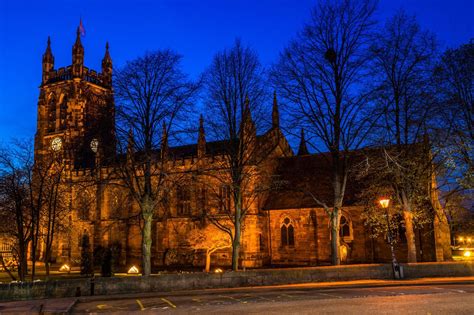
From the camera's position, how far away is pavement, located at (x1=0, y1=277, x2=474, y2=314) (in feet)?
44.2

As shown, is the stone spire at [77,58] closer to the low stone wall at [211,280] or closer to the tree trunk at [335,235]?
the low stone wall at [211,280]

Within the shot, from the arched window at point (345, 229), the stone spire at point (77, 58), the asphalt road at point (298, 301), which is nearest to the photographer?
the asphalt road at point (298, 301)

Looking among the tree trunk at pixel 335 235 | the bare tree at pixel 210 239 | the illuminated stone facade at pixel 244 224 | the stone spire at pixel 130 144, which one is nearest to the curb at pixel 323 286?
the tree trunk at pixel 335 235

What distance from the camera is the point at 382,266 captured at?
947 inches

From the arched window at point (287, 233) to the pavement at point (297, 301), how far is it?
20.3m

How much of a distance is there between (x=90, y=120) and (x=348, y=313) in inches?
720

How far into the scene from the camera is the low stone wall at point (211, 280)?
795 inches

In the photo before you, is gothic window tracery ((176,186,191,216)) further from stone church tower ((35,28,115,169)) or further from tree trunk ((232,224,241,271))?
tree trunk ((232,224,241,271))

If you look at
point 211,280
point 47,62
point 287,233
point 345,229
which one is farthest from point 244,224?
point 47,62

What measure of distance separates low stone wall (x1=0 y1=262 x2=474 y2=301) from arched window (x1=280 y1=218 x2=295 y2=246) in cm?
1954

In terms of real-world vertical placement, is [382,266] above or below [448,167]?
below

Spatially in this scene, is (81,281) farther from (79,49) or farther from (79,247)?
(79,49)

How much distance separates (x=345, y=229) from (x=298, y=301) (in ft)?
88.5

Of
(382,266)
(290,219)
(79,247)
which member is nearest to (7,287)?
(382,266)
